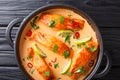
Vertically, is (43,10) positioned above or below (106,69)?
above

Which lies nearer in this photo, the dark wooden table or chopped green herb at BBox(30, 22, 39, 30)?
chopped green herb at BBox(30, 22, 39, 30)

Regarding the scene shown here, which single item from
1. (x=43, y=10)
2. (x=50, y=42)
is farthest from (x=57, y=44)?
(x=43, y=10)

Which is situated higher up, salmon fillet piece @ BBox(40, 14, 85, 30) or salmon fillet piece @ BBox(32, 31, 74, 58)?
salmon fillet piece @ BBox(40, 14, 85, 30)

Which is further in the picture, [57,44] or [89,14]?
[89,14]

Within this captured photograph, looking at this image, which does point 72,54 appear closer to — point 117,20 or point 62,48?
point 62,48

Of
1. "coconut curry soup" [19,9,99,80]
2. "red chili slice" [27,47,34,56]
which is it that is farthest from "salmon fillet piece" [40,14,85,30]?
"red chili slice" [27,47,34,56]

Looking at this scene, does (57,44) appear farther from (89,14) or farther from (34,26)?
(89,14)

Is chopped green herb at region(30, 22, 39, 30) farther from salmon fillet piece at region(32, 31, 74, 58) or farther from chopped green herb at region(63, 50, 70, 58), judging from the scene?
chopped green herb at region(63, 50, 70, 58)
